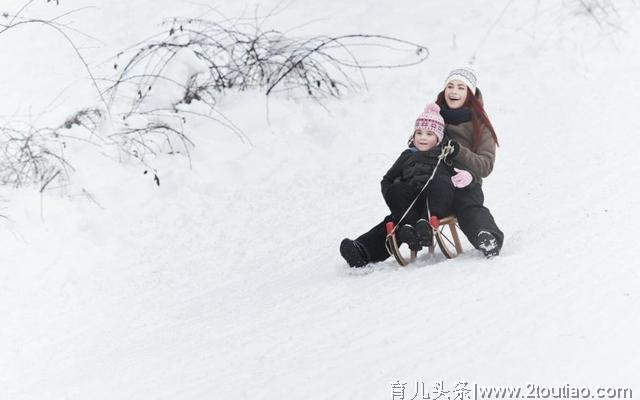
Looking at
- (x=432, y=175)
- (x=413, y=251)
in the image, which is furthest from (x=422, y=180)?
(x=413, y=251)

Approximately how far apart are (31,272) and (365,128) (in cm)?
278

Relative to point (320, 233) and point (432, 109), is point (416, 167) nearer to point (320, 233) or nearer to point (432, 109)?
point (432, 109)

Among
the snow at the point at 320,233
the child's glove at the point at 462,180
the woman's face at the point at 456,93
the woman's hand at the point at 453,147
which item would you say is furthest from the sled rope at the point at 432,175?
the woman's face at the point at 456,93

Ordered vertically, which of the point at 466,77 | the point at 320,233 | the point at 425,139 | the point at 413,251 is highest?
the point at 466,77

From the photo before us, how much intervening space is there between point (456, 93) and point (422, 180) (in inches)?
20.2

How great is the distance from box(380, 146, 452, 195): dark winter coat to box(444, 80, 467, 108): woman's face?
287 millimetres

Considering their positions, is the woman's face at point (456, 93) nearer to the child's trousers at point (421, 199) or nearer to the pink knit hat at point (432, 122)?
the pink knit hat at point (432, 122)

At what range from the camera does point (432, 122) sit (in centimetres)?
441

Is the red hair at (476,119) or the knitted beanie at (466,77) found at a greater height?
the knitted beanie at (466,77)

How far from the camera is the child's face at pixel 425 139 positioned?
443 cm

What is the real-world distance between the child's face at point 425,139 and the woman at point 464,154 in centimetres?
10

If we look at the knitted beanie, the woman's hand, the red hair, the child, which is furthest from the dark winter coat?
the knitted beanie

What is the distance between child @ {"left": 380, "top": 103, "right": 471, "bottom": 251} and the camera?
14.1 feet

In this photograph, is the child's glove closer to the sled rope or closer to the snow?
the sled rope
